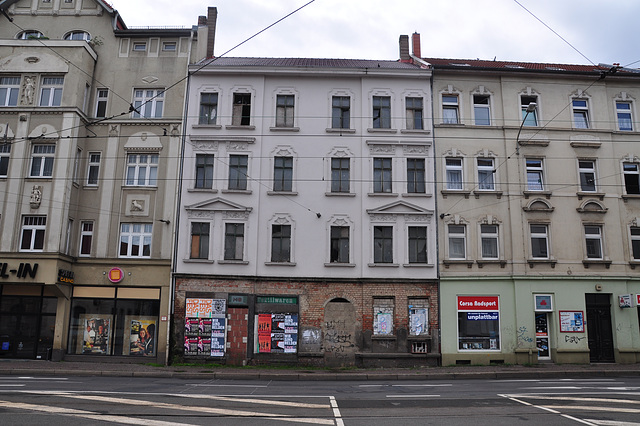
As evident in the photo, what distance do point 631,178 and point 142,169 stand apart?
24601mm

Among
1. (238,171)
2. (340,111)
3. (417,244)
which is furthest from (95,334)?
(340,111)

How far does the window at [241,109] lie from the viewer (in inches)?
1014

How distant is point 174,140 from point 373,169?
10.0m

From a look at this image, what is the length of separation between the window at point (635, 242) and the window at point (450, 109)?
10.2 meters

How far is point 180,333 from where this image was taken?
23.6 meters

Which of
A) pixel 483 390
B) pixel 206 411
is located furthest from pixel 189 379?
pixel 483 390

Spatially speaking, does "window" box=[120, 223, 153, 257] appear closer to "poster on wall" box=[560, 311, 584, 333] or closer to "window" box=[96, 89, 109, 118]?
"window" box=[96, 89, 109, 118]

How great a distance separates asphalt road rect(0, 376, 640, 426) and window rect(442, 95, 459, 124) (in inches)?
531

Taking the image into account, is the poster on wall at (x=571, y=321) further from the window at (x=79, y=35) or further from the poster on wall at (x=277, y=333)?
the window at (x=79, y=35)

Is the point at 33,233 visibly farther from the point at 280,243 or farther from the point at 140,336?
the point at 280,243

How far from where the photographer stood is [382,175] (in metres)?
25.3

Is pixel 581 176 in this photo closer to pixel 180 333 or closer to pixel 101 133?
pixel 180 333

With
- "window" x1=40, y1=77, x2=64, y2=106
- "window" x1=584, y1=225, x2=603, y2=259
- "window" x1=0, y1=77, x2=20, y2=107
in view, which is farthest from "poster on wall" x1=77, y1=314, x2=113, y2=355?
"window" x1=584, y1=225, x2=603, y2=259

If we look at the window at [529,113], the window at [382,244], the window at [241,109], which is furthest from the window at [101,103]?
the window at [529,113]
